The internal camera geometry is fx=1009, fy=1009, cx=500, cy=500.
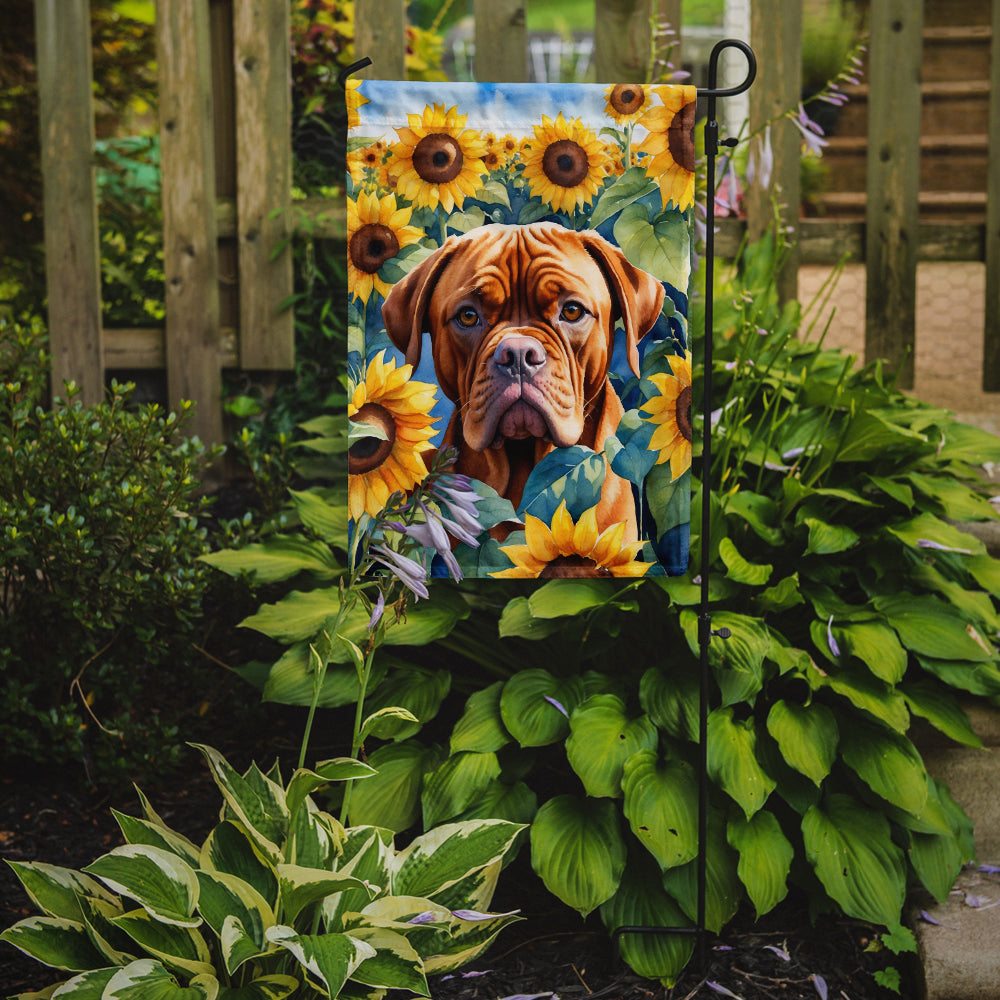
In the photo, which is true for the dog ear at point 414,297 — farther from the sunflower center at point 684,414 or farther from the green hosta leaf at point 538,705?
the green hosta leaf at point 538,705

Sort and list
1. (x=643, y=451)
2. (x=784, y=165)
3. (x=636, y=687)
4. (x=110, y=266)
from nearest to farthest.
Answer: (x=643, y=451), (x=636, y=687), (x=784, y=165), (x=110, y=266)

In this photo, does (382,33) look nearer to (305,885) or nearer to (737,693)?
(737,693)

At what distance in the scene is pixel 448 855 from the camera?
1704 millimetres

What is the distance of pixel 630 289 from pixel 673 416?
244mm

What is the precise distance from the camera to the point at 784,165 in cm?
325

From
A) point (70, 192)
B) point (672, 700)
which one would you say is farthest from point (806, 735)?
point (70, 192)

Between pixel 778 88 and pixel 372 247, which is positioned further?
pixel 778 88

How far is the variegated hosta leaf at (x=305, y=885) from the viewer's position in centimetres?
145

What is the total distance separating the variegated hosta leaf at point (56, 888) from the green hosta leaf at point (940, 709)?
156 centimetres

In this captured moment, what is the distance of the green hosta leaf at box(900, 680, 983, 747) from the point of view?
206 cm

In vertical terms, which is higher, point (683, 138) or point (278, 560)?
point (683, 138)

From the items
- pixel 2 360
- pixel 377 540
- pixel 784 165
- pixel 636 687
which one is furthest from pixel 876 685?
pixel 2 360

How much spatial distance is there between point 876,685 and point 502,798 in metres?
0.77

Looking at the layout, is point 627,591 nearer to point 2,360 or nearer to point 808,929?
point 808,929
